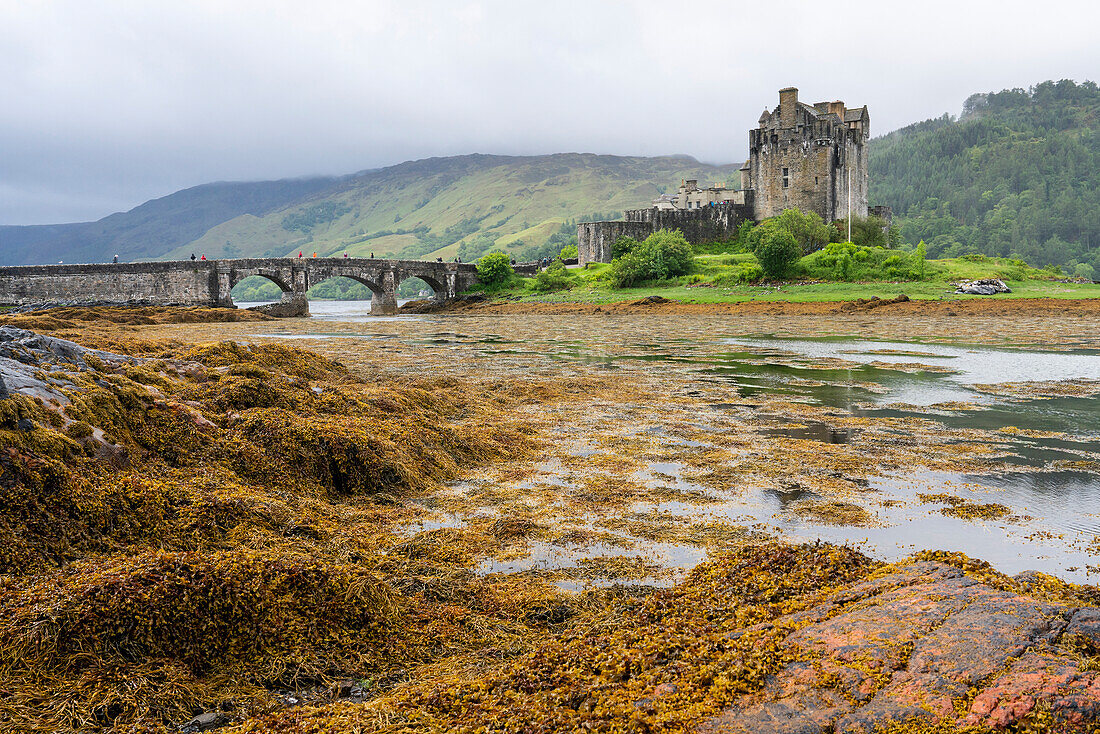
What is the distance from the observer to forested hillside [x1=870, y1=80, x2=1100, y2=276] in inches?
5325

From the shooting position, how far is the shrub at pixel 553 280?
72875mm

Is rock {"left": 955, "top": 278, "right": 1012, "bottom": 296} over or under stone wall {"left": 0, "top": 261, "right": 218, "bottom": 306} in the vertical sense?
under

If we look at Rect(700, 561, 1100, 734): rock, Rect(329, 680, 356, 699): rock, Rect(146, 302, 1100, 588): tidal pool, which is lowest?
Rect(146, 302, 1100, 588): tidal pool

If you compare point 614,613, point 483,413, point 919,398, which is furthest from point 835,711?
point 919,398

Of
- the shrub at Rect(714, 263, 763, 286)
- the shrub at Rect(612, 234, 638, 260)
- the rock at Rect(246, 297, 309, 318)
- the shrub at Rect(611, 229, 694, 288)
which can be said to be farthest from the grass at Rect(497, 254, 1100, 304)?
the rock at Rect(246, 297, 309, 318)

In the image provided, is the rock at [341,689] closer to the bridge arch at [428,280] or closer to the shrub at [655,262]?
the shrub at [655,262]

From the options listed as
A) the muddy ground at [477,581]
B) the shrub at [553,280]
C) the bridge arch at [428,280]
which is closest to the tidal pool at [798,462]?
the muddy ground at [477,581]

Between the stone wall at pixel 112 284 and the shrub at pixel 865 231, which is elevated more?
the shrub at pixel 865 231

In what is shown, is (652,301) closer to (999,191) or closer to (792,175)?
(792,175)

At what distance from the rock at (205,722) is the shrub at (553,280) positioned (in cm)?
6894

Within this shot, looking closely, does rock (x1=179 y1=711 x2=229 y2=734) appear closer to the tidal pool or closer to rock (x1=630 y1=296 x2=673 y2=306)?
the tidal pool

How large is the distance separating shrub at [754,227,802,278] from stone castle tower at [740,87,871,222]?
20.0 metres

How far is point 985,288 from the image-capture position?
45.7m

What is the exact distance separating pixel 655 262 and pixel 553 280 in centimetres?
1252
